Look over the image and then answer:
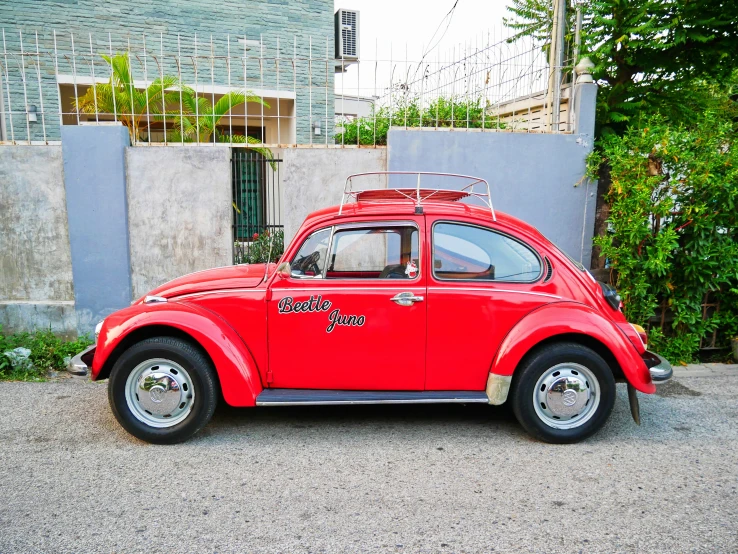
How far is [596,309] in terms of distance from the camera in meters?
4.31

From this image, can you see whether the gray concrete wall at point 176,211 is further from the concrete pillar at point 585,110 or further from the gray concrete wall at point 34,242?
the concrete pillar at point 585,110

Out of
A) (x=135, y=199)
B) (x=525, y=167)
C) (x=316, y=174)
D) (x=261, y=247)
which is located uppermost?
(x=525, y=167)

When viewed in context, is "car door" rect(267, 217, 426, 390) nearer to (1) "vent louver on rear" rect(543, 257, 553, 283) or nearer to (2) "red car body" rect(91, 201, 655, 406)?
(2) "red car body" rect(91, 201, 655, 406)

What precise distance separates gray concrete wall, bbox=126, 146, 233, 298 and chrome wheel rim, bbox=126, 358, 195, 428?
2.87m

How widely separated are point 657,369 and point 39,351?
598 cm

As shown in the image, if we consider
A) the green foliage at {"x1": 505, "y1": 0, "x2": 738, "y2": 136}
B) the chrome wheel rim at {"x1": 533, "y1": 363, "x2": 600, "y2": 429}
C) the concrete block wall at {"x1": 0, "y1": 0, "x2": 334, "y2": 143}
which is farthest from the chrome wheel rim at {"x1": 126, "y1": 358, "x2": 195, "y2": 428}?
the concrete block wall at {"x1": 0, "y1": 0, "x2": 334, "y2": 143}

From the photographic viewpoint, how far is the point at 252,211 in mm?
7488

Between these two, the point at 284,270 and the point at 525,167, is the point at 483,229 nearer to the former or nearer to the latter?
the point at 284,270

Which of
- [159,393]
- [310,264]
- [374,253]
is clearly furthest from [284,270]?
[159,393]

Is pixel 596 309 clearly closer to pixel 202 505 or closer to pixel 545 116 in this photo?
pixel 202 505

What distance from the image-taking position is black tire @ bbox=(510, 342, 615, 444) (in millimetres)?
4152

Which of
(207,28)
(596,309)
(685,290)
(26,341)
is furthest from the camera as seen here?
(207,28)

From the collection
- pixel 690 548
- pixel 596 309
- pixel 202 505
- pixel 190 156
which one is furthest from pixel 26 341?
pixel 690 548

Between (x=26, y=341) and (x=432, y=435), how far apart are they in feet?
15.6
